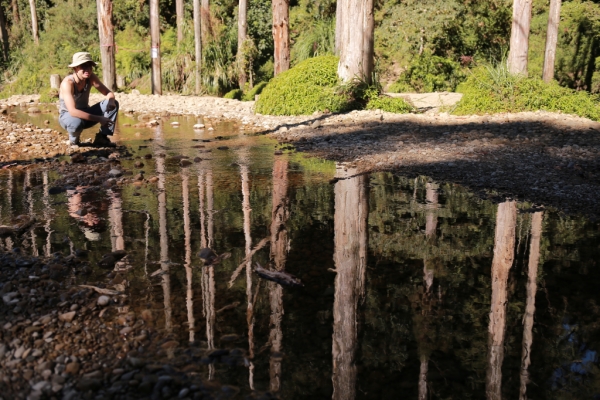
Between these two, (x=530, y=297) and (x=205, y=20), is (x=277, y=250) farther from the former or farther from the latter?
(x=205, y=20)

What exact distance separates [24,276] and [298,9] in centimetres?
2363

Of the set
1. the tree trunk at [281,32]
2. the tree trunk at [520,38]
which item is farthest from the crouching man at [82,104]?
the tree trunk at [520,38]

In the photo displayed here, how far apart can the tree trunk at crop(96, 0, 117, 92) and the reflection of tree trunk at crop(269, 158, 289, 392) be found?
13.1 metres

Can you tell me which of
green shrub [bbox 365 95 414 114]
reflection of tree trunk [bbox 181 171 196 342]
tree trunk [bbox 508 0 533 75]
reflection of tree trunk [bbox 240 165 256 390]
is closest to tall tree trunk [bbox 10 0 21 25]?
green shrub [bbox 365 95 414 114]

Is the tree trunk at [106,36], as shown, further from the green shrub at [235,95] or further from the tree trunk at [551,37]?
the tree trunk at [551,37]

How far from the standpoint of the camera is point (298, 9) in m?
26.5

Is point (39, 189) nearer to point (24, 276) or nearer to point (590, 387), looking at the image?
point (24, 276)

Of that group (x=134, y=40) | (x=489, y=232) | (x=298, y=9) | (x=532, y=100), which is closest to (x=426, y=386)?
(x=489, y=232)

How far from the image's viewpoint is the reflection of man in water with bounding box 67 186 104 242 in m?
5.64

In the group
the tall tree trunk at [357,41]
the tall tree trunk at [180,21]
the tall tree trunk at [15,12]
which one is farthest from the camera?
the tall tree trunk at [15,12]

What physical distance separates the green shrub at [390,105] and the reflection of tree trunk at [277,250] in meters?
5.44

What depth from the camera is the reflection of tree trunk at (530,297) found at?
3362mm

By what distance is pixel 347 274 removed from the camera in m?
4.71

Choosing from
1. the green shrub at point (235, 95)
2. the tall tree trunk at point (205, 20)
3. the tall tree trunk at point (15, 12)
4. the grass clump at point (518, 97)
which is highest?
the tall tree trunk at point (15, 12)
